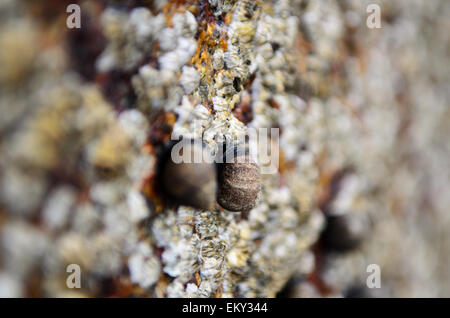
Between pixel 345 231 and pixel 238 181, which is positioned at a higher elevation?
pixel 238 181

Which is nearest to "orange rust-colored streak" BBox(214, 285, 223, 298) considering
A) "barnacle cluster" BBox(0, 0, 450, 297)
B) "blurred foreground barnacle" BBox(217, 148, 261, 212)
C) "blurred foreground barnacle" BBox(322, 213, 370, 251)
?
"barnacle cluster" BBox(0, 0, 450, 297)

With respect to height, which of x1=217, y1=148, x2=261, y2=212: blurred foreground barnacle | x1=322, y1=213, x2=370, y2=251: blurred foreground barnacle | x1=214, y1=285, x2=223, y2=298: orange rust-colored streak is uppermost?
x1=217, y1=148, x2=261, y2=212: blurred foreground barnacle

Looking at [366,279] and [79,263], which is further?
[366,279]

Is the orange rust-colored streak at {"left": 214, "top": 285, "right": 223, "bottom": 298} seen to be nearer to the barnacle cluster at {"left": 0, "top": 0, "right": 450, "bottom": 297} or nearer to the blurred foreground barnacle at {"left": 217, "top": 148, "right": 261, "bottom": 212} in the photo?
the barnacle cluster at {"left": 0, "top": 0, "right": 450, "bottom": 297}

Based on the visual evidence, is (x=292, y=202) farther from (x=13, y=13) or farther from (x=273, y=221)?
(x=13, y=13)

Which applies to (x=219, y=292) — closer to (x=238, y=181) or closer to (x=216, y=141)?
(x=238, y=181)

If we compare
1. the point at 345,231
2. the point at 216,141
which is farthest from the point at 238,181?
the point at 345,231

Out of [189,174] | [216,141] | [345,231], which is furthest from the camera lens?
[345,231]

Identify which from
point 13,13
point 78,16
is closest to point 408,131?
point 78,16
